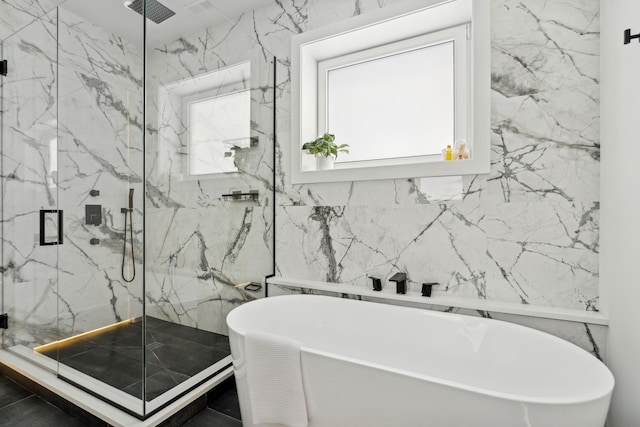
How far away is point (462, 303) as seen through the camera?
69.2 inches

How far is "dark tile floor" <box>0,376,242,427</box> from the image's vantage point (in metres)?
1.67

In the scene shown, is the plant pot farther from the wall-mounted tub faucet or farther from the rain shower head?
the rain shower head

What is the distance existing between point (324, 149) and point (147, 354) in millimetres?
1662

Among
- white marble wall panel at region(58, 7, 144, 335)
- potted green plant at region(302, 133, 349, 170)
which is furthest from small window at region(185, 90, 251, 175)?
potted green plant at region(302, 133, 349, 170)

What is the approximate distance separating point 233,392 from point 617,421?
6.32ft

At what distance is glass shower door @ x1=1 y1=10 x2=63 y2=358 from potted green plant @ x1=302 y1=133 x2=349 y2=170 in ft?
5.95

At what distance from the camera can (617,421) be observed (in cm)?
128

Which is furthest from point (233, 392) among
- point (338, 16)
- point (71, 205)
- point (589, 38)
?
point (589, 38)

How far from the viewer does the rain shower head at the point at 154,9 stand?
155 cm

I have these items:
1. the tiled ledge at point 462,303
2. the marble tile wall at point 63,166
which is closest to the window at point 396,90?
the tiled ledge at point 462,303

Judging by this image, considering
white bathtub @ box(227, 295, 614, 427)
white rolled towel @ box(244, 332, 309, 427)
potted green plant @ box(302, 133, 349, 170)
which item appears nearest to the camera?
white bathtub @ box(227, 295, 614, 427)

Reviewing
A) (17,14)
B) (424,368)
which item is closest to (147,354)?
(424,368)

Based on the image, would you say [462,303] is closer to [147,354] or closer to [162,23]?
[147,354]

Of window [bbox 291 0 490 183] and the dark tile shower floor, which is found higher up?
window [bbox 291 0 490 183]
